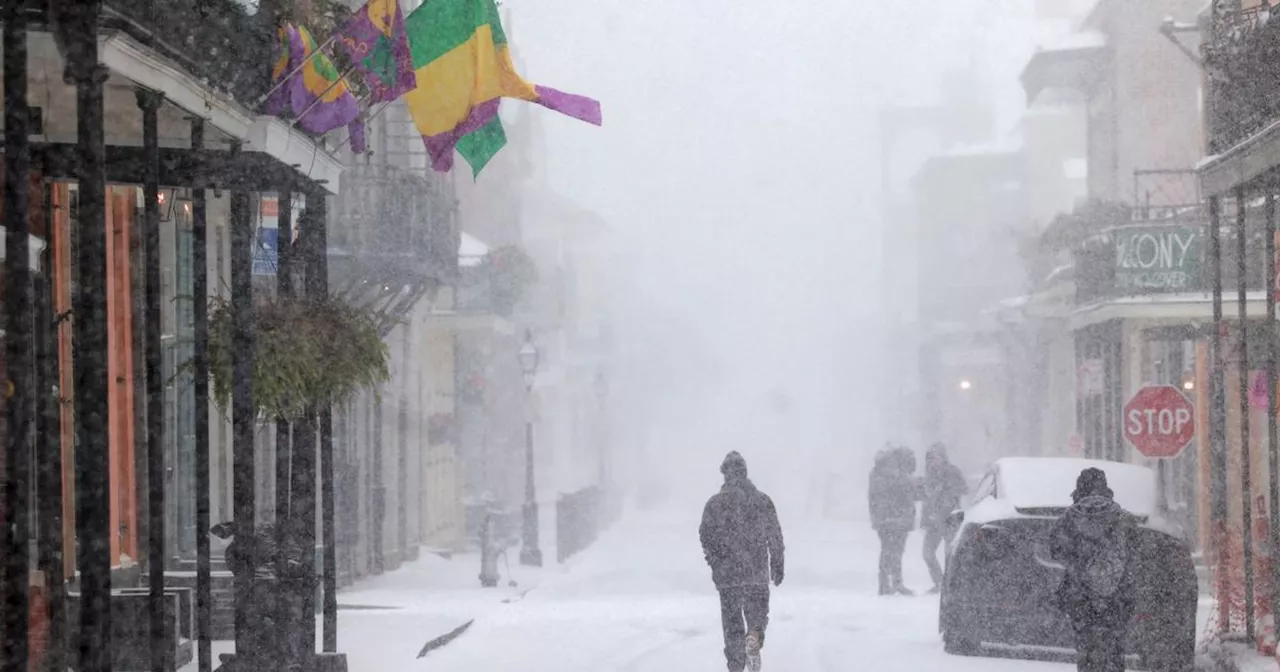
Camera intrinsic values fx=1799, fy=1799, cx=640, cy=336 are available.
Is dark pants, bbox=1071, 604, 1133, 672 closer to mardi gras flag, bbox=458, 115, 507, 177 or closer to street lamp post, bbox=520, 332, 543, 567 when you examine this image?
mardi gras flag, bbox=458, 115, 507, 177

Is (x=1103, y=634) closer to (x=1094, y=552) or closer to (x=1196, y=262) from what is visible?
(x=1094, y=552)

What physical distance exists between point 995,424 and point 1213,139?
1866 inches

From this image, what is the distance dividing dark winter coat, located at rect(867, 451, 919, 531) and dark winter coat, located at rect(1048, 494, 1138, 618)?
34.3ft

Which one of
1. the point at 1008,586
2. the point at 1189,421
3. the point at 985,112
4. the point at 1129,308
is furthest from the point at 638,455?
the point at 1008,586

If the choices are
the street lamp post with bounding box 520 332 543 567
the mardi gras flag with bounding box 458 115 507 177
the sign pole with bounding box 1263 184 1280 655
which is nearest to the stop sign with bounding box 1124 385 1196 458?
the sign pole with bounding box 1263 184 1280 655

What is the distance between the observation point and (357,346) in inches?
417

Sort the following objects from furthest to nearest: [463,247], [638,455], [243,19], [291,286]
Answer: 1. [638,455]
2. [463,247]
3. [291,286]
4. [243,19]

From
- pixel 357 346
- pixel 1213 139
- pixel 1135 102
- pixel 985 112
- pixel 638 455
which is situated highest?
pixel 985 112

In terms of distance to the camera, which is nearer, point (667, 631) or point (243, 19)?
point (243, 19)

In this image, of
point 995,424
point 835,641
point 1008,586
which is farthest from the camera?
point 995,424

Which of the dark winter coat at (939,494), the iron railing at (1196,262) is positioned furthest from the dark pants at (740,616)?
the iron railing at (1196,262)

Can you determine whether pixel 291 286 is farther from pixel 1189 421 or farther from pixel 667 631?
pixel 1189 421

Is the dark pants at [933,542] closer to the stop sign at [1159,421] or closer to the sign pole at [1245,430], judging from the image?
the stop sign at [1159,421]

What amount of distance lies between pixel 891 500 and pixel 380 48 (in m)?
12.1
